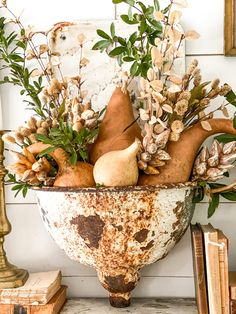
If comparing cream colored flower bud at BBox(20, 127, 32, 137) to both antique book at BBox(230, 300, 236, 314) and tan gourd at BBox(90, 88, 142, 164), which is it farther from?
antique book at BBox(230, 300, 236, 314)

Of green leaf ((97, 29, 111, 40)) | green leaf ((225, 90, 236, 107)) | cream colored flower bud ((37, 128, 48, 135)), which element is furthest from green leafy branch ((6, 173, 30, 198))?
green leaf ((225, 90, 236, 107))

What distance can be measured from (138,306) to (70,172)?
0.33 meters

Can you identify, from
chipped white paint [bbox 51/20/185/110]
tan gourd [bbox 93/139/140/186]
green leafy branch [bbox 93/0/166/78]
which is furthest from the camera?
chipped white paint [bbox 51/20/185/110]

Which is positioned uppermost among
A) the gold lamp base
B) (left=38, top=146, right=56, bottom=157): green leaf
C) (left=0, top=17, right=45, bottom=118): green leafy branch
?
(left=0, top=17, right=45, bottom=118): green leafy branch

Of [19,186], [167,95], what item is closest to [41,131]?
[19,186]

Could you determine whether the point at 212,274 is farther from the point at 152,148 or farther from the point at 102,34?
the point at 102,34

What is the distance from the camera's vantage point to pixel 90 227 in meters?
0.92

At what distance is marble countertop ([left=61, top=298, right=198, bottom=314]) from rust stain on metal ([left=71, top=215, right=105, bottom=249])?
0.19 m

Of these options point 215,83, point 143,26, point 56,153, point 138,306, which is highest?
point 143,26

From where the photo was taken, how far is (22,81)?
1.08 m

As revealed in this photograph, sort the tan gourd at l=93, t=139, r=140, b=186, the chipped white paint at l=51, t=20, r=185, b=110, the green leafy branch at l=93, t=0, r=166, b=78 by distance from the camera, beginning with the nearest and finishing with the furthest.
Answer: the tan gourd at l=93, t=139, r=140, b=186
the green leafy branch at l=93, t=0, r=166, b=78
the chipped white paint at l=51, t=20, r=185, b=110

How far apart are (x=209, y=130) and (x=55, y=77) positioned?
340 mm

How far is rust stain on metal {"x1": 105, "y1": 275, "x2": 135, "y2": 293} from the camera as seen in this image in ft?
3.27

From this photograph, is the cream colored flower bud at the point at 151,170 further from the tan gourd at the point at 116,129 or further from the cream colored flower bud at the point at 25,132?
the cream colored flower bud at the point at 25,132
